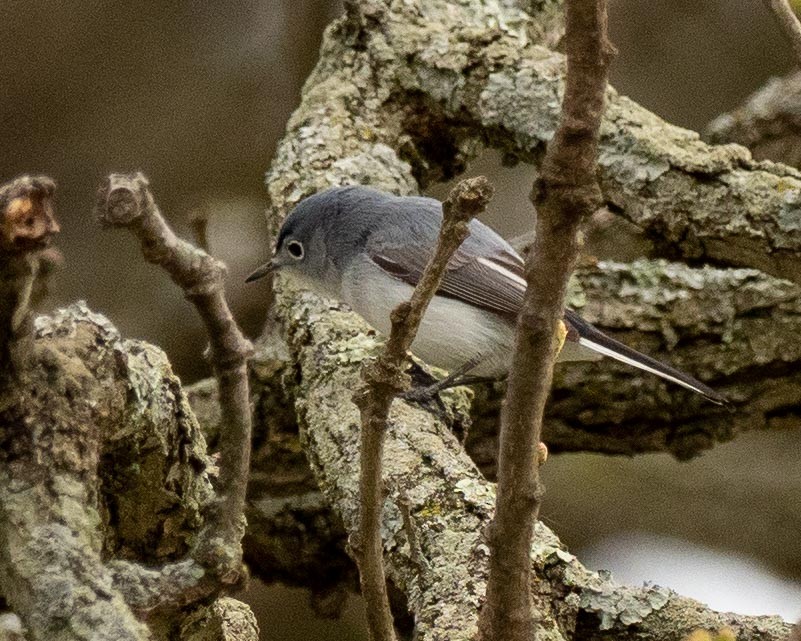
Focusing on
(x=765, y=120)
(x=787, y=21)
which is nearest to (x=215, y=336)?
(x=787, y=21)

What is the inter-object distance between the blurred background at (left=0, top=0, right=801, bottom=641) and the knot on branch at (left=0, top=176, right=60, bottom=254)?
8.36 feet

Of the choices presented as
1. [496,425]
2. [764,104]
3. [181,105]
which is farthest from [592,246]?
[181,105]

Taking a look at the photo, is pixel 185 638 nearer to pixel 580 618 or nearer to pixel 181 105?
pixel 580 618

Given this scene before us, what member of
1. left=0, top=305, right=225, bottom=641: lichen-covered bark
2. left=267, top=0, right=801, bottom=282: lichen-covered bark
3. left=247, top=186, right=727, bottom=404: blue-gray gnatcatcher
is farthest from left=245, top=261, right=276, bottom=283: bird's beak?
left=0, top=305, right=225, bottom=641: lichen-covered bark

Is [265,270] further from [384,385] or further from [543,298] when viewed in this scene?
[543,298]

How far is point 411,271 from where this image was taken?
8.51 ft

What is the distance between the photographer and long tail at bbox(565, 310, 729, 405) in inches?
94.0

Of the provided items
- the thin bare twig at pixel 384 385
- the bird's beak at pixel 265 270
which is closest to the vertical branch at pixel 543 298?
the thin bare twig at pixel 384 385

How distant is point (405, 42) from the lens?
274 centimetres

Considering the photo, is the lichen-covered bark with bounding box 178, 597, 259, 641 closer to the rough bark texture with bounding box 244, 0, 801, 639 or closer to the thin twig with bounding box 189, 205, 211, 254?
the rough bark texture with bounding box 244, 0, 801, 639

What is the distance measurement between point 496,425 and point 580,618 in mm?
1121

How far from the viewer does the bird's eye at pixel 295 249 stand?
2.59m

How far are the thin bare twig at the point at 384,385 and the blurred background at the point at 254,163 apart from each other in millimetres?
2217

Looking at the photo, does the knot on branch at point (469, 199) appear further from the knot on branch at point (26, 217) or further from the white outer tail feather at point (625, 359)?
the white outer tail feather at point (625, 359)
